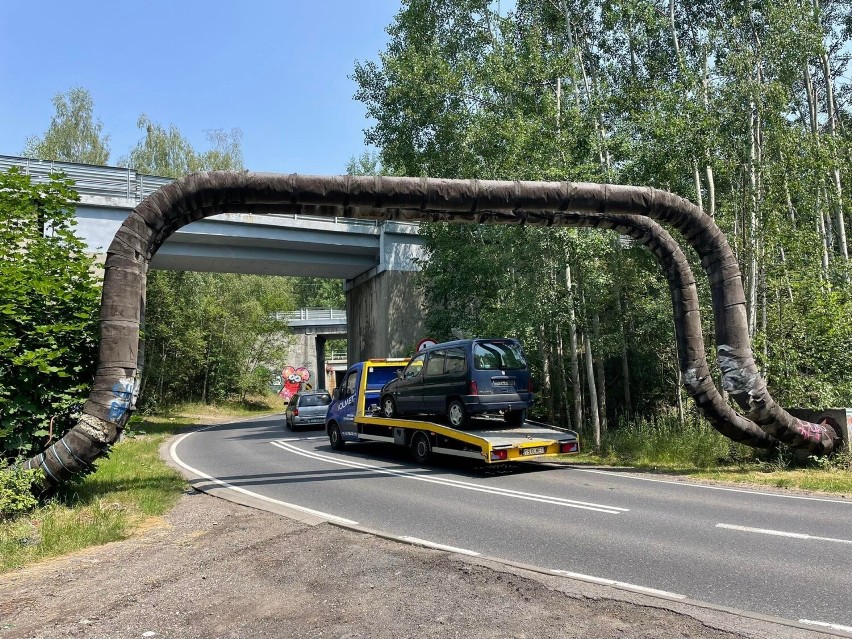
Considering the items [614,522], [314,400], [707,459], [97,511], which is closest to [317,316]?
[314,400]

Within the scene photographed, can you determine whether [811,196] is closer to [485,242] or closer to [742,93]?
[742,93]

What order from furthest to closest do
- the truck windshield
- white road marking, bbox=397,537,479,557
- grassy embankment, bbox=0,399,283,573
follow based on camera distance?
the truck windshield → grassy embankment, bbox=0,399,283,573 → white road marking, bbox=397,537,479,557

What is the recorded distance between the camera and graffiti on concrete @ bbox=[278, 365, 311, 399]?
49812 millimetres

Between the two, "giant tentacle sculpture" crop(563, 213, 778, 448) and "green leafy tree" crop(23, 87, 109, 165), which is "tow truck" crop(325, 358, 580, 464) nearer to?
"giant tentacle sculpture" crop(563, 213, 778, 448)

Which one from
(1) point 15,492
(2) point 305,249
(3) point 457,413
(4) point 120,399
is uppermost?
(2) point 305,249

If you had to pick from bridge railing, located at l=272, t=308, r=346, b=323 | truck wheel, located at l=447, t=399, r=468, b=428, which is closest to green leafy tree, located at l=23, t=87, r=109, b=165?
bridge railing, located at l=272, t=308, r=346, b=323

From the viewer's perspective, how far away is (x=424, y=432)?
1376cm

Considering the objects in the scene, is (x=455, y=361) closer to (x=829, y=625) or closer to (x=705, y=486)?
(x=705, y=486)

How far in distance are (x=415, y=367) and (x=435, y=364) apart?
837mm

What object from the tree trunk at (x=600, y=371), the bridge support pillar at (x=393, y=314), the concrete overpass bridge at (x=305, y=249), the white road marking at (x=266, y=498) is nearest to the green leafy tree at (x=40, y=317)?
A: the white road marking at (x=266, y=498)

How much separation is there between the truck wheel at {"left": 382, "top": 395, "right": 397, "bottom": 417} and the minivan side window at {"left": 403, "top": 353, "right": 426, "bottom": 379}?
35.2 inches

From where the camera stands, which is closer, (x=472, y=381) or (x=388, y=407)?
(x=472, y=381)

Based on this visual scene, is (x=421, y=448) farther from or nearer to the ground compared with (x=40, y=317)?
nearer to the ground

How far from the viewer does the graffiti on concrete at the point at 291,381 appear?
49812 mm
